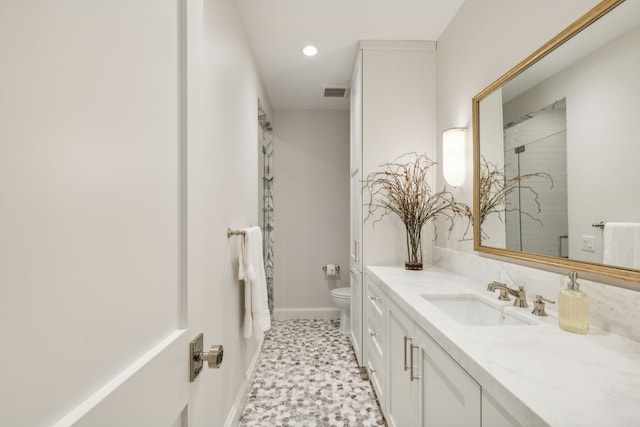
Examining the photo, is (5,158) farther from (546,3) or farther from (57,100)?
(546,3)

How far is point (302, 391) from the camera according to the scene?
2207mm

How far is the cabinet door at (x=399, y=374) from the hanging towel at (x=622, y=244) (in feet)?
2.29

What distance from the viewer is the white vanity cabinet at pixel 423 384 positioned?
0.89m

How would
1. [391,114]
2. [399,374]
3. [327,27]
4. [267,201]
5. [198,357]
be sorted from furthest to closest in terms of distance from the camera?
[267,201]
[391,114]
[327,27]
[399,374]
[198,357]

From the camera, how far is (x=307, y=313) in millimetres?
3826

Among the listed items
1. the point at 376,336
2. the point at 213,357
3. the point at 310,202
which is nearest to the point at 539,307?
the point at 376,336

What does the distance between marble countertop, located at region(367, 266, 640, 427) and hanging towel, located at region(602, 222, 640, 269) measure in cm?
23

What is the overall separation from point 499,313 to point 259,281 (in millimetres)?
1233

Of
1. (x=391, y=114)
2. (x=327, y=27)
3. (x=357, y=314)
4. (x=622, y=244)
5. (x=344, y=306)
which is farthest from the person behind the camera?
(x=344, y=306)

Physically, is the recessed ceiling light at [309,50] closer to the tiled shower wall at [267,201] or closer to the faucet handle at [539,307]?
the tiled shower wall at [267,201]

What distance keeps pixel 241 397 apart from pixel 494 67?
2388 millimetres

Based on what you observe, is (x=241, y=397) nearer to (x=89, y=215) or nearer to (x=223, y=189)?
(x=223, y=189)

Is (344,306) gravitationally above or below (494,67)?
below

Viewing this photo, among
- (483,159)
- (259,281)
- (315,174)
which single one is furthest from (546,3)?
(315,174)
